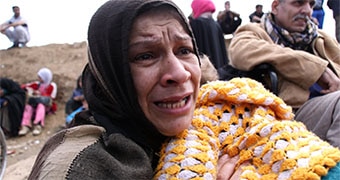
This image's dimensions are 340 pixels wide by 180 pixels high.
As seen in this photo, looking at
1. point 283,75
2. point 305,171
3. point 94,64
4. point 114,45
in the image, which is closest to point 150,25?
point 114,45

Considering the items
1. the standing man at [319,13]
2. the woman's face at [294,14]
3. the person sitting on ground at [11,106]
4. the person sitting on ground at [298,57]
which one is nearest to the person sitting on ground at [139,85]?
the person sitting on ground at [298,57]

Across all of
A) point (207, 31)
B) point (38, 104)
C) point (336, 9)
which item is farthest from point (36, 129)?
point (336, 9)

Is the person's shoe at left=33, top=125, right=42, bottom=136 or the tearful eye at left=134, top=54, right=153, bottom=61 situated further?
the person's shoe at left=33, top=125, right=42, bottom=136

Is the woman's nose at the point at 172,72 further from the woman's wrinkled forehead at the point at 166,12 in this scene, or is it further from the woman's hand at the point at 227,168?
the woman's hand at the point at 227,168

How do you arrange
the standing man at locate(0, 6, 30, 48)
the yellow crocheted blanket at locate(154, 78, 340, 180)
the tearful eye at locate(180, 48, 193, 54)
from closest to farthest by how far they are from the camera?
the yellow crocheted blanket at locate(154, 78, 340, 180)
the tearful eye at locate(180, 48, 193, 54)
the standing man at locate(0, 6, 30, 48)

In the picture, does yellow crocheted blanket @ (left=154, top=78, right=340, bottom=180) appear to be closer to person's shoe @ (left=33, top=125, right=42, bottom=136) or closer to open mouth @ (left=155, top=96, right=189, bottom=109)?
open mouth @ (left=155, top=96, right=189, bottom=109)

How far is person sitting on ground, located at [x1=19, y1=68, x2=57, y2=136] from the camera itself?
950 cm

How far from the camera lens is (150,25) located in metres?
1.33

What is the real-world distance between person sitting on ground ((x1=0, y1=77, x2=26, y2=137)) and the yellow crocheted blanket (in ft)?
28.1

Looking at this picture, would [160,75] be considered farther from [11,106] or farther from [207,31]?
[11,106]

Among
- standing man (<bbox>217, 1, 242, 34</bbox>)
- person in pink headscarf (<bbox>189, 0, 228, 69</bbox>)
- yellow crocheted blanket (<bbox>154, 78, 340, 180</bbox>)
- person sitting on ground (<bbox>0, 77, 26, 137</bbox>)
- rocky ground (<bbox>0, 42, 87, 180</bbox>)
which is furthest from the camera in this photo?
standing man (<bbox>217, 1, 242, 34</bbox>)

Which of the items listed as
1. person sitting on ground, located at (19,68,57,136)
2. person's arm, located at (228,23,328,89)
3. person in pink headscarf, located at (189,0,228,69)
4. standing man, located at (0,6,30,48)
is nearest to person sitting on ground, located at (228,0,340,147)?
person's arm, located at (228,23,328,89)

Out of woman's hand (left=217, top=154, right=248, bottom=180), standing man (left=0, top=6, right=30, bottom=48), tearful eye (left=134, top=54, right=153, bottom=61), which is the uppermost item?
tearful eye (left=134, top=54, right=153, bottom=61)

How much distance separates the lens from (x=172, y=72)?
4.28 ft
